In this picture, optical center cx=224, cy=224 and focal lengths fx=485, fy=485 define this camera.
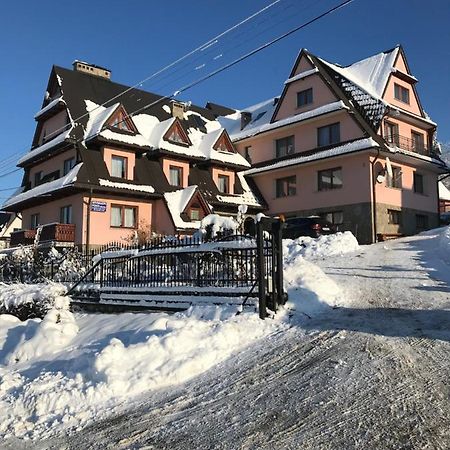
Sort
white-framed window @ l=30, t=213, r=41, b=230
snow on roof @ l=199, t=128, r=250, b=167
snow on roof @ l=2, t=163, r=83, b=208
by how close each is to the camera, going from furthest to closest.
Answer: snow on roof @ l=199, t=128, r=250, b=167, white-framed window @ l=30, t=213, r=41, b=230, snow on roof @ l=2, t=163, r=83, b=208

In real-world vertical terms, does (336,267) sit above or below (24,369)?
above

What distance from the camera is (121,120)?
26.3m

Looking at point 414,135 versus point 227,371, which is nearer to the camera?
point 227,371

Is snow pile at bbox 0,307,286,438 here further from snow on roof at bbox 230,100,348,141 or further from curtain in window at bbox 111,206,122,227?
snow on roof at bbox 230,100,348,141

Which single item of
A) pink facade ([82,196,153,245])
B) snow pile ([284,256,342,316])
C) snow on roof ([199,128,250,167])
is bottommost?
snow pile ([284,256,342,316])

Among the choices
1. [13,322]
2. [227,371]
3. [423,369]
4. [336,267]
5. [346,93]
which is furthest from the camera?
[346,93]

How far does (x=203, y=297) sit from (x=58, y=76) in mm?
23907

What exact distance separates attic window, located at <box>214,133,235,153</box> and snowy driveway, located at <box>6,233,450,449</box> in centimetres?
2385

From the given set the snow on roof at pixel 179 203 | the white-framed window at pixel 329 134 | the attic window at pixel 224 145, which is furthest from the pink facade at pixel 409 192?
the snow on roof at pixel 179 203

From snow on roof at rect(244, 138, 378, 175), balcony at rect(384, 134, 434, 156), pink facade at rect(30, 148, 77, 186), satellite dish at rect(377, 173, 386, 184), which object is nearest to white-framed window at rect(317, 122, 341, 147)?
snow on roof at rect(244, 138, 378, 175)

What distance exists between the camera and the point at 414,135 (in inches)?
1201

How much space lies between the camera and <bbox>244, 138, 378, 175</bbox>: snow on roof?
25.5m

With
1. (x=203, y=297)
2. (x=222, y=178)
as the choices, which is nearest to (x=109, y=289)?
(x=203, y=297)

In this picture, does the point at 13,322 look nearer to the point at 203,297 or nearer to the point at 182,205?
the point at 203,297
